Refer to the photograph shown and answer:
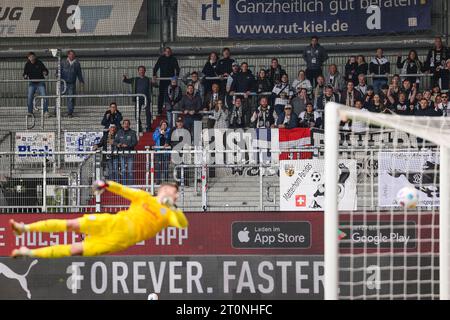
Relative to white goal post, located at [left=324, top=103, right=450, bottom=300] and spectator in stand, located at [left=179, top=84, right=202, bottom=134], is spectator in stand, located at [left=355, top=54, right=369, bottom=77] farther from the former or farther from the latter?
white goal post, located at [left=324, top=103, right=450, bottom=300]

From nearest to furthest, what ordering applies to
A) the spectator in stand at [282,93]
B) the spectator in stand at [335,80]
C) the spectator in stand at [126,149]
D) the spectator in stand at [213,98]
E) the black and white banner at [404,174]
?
the black and white banner at [404,174] → the spectator in stand at [126,149] → the spectator in stand at [282,93] → the spectator in stand at [213,98] → the spectator in stand at [335,80]

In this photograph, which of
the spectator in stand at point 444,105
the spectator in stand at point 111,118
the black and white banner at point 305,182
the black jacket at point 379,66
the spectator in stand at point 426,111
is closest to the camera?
the black and white banner at point 305,182

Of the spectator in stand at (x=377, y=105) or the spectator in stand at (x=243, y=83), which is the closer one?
the spectator in stand at (x=377, y=105)

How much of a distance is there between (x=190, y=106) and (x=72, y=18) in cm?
640

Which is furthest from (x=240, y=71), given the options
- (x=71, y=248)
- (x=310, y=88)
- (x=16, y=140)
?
(x=71, y=248)

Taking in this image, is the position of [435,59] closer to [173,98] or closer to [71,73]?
[173,98]

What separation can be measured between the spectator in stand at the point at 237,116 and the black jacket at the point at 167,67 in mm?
2871

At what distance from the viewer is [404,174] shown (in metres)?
20.1

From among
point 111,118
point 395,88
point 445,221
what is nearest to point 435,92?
point 395,88

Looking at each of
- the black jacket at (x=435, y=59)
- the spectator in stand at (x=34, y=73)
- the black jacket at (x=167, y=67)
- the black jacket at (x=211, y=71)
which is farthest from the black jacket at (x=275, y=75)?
the spectator in stand at (x=34, y=73)

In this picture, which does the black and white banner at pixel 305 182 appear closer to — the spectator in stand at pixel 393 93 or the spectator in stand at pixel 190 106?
the spectator in stand at pixel 393 93

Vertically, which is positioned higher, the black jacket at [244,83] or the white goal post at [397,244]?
the black jacket at [244,83]

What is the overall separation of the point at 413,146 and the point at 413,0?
375 inches

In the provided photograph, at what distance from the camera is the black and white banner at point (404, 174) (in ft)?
65.0
